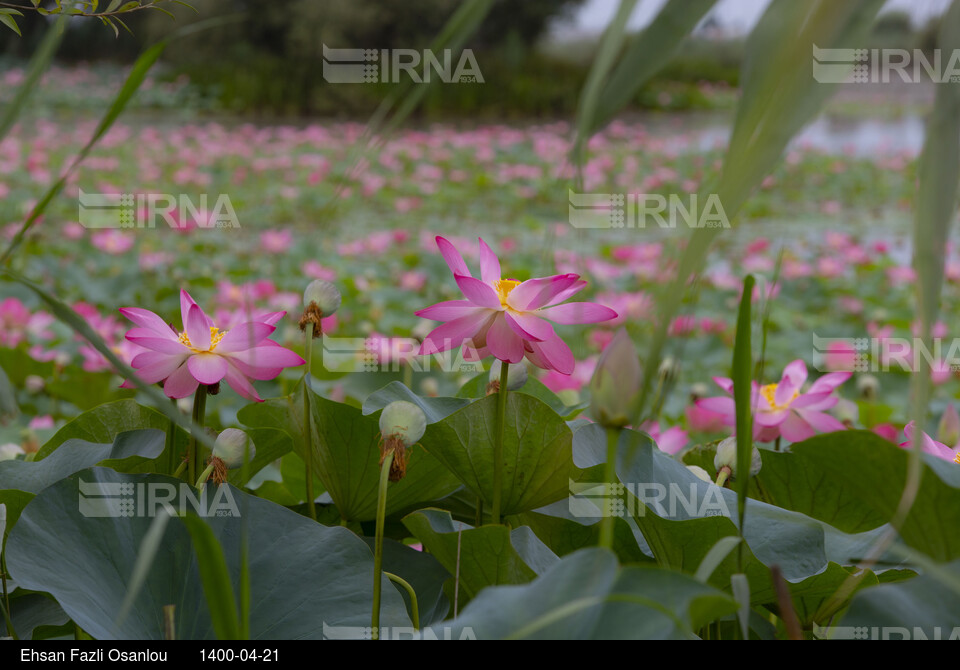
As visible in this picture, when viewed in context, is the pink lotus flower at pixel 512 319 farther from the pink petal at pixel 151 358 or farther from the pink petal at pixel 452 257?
the pink petal at pixel 151 358

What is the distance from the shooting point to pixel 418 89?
24 centimetres

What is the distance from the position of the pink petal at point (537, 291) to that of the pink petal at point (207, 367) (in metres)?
0.14

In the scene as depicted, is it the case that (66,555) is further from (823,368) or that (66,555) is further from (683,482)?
(823,368)

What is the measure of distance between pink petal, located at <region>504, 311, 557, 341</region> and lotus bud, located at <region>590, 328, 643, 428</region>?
0.14 metres

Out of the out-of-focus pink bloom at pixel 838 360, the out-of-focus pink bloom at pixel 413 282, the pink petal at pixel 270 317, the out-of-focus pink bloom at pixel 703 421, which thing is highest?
the out-of-focus pink bloom at pixel 413 282

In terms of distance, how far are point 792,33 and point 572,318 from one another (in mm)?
175

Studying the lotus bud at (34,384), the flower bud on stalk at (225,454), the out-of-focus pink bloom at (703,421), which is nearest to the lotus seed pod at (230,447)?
the flower bud on stalk at (225,454)

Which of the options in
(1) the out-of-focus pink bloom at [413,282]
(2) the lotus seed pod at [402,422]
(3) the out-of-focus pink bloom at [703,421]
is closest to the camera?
(2) the lotus seed pod at [402,422]

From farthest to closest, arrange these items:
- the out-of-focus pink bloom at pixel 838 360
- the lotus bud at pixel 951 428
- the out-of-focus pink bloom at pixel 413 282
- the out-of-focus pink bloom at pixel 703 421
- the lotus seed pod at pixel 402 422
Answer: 1. the out-of-focus pink bloom at pixel 413 282
2. the out-of-focus pink bloom at pixel 838 360
3. the out-of-focus pink bloom at pixel 703 421
4. the lotus bud at pixel 951 428
5. the lotus seed pod at pixel 402 422

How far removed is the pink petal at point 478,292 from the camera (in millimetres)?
380

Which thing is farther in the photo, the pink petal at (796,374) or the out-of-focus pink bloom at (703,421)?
the out-of-focus pink bloom at (703,421)

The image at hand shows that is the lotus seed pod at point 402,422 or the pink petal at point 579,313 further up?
the pink petal at point 579,313

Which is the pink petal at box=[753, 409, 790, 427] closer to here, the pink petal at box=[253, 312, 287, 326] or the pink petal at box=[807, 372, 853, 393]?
the pink petal at box=[807, 372, 853, 393]

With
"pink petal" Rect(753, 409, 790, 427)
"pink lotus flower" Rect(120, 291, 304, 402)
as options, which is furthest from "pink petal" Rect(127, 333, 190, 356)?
"pink petal" Rect(753, 409, 790, 427)
